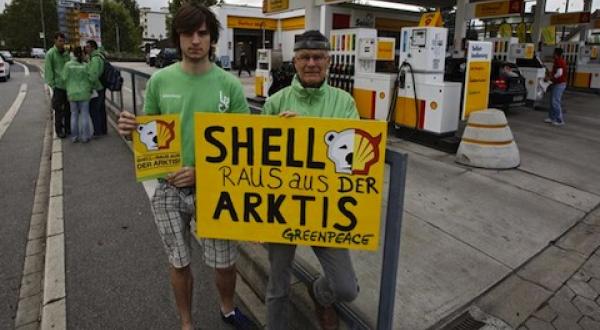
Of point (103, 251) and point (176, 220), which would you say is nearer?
point (176, 220)

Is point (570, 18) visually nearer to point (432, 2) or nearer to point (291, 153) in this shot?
point (432, 2)

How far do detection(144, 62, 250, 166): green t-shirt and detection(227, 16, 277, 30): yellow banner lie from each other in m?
30.6

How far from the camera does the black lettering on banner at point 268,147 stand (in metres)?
2.16

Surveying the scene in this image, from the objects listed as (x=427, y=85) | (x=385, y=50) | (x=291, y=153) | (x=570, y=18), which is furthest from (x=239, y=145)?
(x=570, y=18)

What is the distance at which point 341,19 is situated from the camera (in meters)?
13.9

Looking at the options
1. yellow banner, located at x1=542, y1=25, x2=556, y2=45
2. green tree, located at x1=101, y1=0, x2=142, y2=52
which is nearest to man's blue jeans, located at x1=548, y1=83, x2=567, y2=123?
yellow banner, located at x1=542, y1=25, x2=556, y2=45

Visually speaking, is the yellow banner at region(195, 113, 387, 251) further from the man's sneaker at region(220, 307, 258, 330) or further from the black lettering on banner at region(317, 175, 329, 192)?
the man's sneaker at region(220, 307, 258, 330)

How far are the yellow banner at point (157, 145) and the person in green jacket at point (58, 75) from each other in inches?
262

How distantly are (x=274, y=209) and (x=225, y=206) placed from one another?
0.26 meters

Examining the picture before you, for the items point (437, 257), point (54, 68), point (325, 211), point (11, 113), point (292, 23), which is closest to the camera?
point (325, 211)

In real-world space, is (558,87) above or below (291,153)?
above

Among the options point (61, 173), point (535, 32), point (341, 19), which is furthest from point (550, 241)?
point (535, 32)

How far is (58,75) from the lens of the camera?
26.1 feet

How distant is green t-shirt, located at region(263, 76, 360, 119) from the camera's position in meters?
2.28
